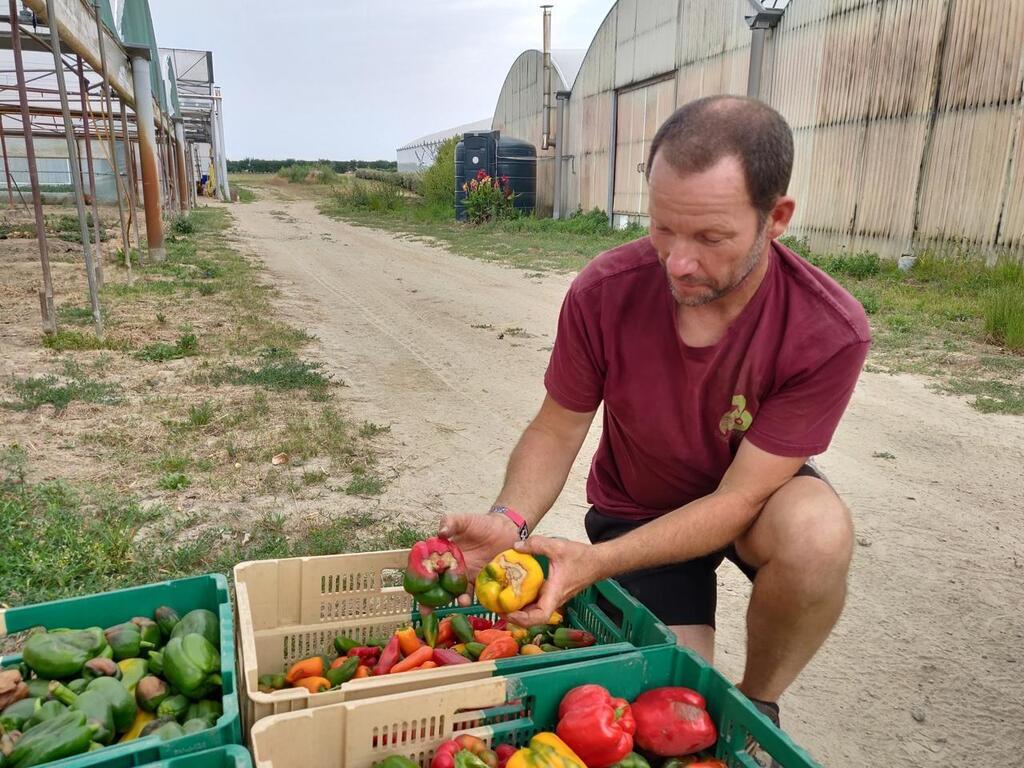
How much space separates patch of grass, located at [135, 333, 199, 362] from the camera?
250 inches

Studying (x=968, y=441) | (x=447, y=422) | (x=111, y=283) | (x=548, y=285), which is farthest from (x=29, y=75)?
(x=968, y=441)

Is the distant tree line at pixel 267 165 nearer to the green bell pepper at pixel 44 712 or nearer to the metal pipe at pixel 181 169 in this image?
the metal pipe at pixel 181 169

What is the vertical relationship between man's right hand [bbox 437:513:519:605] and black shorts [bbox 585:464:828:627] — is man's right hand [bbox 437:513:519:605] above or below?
above

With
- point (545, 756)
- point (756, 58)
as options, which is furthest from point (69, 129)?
point (756, 58)

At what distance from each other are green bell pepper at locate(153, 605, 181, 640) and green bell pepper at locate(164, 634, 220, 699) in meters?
0.19

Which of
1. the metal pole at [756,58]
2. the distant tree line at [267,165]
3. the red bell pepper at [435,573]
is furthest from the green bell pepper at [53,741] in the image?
the distant tree line at [267,165]

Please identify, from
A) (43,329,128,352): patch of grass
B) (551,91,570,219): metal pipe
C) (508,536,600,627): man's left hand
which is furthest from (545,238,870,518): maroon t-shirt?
(551,91,570,219): metal pipe

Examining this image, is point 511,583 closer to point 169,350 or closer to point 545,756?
point 545,756

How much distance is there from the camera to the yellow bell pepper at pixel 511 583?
6.77 ft

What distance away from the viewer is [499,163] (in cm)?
2414

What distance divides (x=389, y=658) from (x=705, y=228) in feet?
4.73

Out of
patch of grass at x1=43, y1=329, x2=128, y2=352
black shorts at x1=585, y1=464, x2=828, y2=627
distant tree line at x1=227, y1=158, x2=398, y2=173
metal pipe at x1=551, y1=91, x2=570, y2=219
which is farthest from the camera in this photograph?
distant tree line at x1=227, y1=158, x2=398, y2=173

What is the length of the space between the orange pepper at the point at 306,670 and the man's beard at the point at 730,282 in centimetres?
143

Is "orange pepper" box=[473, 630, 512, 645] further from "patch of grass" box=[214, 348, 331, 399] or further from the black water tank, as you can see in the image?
the black water tank
